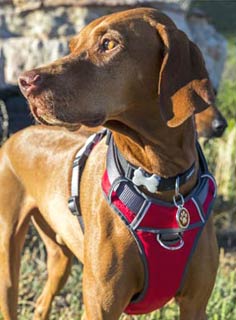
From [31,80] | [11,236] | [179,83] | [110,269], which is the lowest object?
[11,236]

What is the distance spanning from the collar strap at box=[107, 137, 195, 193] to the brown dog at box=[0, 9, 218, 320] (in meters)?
0.03

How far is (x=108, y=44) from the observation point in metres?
3.53

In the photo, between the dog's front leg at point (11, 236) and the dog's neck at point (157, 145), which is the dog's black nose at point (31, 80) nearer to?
the dog's neck at point (157, 145)

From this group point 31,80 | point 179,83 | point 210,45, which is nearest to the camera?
point 31,80

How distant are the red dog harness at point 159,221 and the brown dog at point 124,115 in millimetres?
40

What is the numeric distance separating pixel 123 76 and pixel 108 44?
0.46 ft

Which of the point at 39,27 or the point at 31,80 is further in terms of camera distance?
the point at 39,27

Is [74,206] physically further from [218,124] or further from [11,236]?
[218,124]

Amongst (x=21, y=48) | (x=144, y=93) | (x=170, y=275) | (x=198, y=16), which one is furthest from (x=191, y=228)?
(x=198, y=16)

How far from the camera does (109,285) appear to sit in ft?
12.4

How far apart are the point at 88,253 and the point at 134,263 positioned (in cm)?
21

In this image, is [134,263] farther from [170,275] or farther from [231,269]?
[231,269]

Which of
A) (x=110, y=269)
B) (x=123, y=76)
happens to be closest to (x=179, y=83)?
(x=123, y=76)

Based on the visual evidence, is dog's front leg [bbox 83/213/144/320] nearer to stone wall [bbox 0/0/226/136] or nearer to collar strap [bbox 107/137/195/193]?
collar strap [bbox 107/137/195/193]
